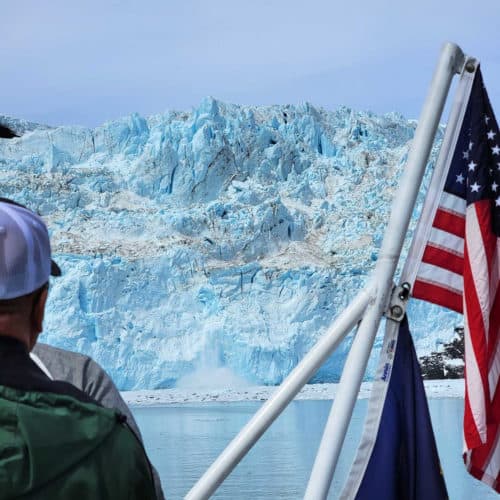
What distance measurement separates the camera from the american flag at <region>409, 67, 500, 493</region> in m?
1.25

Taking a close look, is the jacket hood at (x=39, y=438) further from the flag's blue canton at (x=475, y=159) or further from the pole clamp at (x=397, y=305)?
the flag's blue canton at (x=475, y=159)

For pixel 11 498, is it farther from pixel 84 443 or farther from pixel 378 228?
pixel 378 228

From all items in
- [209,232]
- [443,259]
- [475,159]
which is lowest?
[209,232]

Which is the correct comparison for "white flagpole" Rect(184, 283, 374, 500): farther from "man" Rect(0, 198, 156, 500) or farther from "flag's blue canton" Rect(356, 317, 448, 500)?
"man" Rect(0, 198, 156, 500)

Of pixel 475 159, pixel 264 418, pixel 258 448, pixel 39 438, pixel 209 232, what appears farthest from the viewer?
pixel 209 232

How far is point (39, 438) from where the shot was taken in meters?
0.48

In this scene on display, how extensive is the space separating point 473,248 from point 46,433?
88 cm

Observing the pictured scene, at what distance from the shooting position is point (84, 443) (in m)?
0.49

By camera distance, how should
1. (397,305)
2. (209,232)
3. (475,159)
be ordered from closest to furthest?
(397,305) < (475,159) < (209,232)

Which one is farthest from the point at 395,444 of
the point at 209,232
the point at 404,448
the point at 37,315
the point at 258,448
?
the point at 209,232

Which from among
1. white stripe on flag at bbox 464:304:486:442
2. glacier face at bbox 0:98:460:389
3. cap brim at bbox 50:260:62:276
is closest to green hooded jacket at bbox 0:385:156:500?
cap brim at bbox 50:260:62:276

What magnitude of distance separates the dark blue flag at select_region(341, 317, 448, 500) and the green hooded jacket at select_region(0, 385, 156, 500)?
0.73 meters

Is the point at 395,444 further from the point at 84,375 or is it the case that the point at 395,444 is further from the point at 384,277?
the point at 84,375

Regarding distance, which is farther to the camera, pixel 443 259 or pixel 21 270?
pixel 443 259
